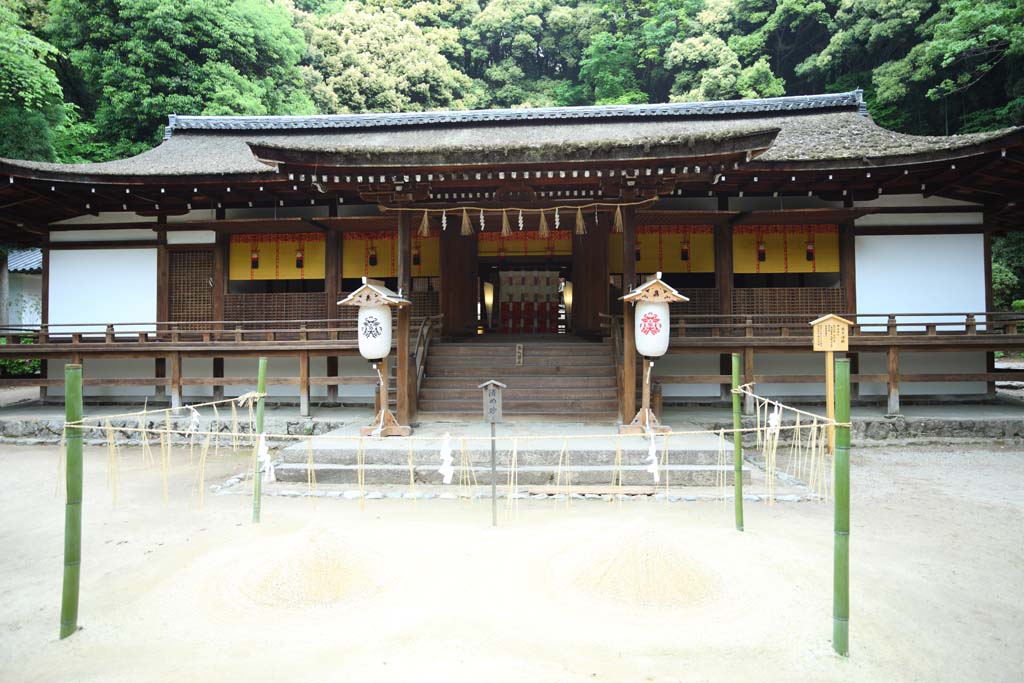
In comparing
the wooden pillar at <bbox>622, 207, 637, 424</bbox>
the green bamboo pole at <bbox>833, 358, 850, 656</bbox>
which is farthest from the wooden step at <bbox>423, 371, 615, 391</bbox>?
the green bamboo pole at <bbox>833, 358, 850, 656</bbox>

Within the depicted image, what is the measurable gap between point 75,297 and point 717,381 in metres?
13.9

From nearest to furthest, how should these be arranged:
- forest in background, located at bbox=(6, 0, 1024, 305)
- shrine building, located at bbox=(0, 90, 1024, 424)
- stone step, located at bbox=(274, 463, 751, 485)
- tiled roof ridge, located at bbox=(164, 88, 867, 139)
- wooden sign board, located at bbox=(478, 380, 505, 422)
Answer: wooden sign board, located at bbox=(478, 380, 505, 422) < stone step, located at bbox=(274, 463, 751, 485) < shrine building, located at bbox=(0, 90, 1024, 424) < tiled roof ridge, located at bbox=(164, 88, 867, 139) < forest in background, located at bbox=(6, 0, 1024, 305)

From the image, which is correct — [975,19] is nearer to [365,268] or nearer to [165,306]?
[365,268]

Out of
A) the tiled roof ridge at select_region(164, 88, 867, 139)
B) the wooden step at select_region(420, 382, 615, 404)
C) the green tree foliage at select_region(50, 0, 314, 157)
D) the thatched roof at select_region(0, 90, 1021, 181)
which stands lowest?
the wooden step at select_region(420, 382, 615, 404)

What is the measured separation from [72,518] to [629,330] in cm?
727

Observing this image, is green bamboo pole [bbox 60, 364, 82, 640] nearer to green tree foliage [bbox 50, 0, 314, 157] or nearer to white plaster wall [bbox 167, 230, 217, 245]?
white plaster wall [bbox 167, 230, 217, 245]

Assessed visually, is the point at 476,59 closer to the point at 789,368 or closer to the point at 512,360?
the point at 512,360

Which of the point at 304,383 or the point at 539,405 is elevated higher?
the point at 304,383

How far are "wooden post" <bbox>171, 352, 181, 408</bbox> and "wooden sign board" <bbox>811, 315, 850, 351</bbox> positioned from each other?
38.4 ft

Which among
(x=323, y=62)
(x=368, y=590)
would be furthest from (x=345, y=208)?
(x=323, y=62)

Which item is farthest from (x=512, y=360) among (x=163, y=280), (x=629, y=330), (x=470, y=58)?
(x=470, y=58)

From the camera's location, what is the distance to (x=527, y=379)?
10.5m

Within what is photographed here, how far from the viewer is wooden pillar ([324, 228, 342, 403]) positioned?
12.2 m

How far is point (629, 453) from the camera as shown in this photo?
25.7 feet
